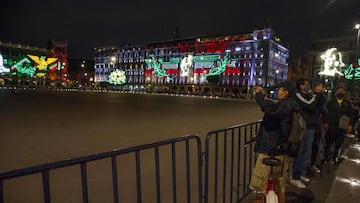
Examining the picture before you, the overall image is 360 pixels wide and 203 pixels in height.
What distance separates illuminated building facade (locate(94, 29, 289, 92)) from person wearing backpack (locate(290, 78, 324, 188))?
2862 inches

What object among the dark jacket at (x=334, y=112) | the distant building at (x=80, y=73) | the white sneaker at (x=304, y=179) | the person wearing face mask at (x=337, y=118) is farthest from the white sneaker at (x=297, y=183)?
the distant building at (x=80, y=73)

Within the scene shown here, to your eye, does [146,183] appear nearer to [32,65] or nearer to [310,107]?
[310,107]

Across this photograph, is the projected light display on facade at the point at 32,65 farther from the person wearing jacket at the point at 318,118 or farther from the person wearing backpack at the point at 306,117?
the person wearing backpack at the point at 306,117

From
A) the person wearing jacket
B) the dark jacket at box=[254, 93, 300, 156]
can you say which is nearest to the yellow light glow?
the person wearing jacket

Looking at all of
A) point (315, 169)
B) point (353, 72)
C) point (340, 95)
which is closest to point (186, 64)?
point (353, 72)

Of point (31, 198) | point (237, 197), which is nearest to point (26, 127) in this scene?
point (31, 198)

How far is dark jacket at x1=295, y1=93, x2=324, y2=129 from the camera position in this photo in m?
4.81

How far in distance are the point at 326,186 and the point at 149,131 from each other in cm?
668

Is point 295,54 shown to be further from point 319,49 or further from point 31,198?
point 31,198

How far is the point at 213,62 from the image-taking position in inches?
3297

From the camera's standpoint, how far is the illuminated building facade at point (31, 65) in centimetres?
8512

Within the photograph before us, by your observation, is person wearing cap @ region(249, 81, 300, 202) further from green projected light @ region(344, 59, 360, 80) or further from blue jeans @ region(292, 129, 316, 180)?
green projected light @ region(344, 59, 360, 80)

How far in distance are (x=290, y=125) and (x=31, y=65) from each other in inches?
3812

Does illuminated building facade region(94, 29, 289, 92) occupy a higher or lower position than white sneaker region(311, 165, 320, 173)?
higher
